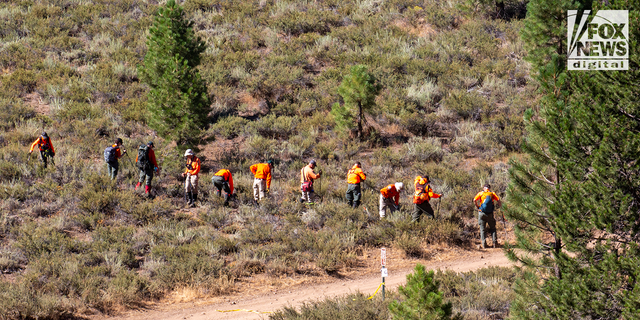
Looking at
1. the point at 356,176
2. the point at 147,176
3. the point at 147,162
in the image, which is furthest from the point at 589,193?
the point at 147,176

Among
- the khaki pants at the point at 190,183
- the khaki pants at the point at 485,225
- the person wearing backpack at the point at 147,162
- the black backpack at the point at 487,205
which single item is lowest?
the khaki pants at the point at 485,225

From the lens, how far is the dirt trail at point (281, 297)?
33.1 feet

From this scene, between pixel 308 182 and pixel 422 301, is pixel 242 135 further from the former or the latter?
pixel 422 301

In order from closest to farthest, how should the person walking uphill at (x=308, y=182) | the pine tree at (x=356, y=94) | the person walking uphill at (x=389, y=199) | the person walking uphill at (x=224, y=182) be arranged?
the person walking uphill at (x=389, y=199)
the person walking uphill at (x=224, y=182)
the person walking uphill at (x=308, y=182)
the pine tree at (x=356, y=94)

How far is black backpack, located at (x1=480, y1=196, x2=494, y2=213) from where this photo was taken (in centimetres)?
1339

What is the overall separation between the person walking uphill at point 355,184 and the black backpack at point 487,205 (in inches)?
131

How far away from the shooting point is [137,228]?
13.0m

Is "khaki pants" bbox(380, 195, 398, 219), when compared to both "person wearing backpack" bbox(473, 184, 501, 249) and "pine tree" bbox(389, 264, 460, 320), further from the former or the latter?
"pine tree" bbox(389, 264, 460, 320)

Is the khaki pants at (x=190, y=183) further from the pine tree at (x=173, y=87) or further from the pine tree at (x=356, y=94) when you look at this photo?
the pine tree at (x=356, y=94)

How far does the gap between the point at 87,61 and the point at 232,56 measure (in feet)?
22.1

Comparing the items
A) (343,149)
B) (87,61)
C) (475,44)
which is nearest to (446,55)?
(475,44)

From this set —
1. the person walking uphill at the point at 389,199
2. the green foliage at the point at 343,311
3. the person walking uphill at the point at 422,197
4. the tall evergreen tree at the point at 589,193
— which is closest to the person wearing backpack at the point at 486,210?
the person walking uphill at the point at 422,197

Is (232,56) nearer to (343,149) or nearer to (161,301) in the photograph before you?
(343,149)

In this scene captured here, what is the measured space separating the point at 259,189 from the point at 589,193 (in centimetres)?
1004
